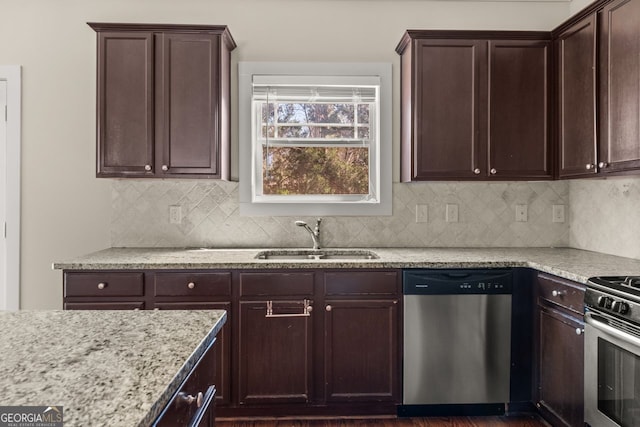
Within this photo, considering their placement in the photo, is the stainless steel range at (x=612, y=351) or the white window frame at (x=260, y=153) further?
the white window frame at (x=260, y=153)

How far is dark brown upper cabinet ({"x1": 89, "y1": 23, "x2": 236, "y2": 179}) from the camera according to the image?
2736 mm

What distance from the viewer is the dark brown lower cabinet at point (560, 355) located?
2.12m

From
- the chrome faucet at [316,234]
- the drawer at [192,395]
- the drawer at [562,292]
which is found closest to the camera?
the drawer at [192,395]

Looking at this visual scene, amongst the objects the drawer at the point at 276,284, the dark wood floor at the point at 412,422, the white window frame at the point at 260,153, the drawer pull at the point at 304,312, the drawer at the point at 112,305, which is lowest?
the dark wood floor at the point at 412,422

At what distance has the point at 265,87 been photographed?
3.19 m

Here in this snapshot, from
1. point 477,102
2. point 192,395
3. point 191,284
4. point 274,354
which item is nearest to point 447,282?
point 274,354

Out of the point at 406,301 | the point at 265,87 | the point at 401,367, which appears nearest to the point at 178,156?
the point at 265,87

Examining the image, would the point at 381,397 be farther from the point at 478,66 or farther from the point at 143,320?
the point at 478,66

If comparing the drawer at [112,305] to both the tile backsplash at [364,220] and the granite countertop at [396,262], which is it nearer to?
the granite countertop at [396,262]

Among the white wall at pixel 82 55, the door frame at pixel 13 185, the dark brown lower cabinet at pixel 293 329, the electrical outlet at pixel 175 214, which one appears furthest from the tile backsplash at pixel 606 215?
the door frame at pixel 13 185

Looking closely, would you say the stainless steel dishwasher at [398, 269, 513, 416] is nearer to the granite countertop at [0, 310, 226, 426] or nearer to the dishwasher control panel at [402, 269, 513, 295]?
the dishwasher control panel at [402, 269, 513, 295]

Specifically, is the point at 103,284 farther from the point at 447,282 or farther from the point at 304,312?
the point at 447,282

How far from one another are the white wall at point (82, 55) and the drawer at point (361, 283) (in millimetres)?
970

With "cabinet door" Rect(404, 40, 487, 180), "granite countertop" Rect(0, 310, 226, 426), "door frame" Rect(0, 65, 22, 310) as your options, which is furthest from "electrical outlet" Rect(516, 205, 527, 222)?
"door frame" Rect(0, 65, 22, 310)
